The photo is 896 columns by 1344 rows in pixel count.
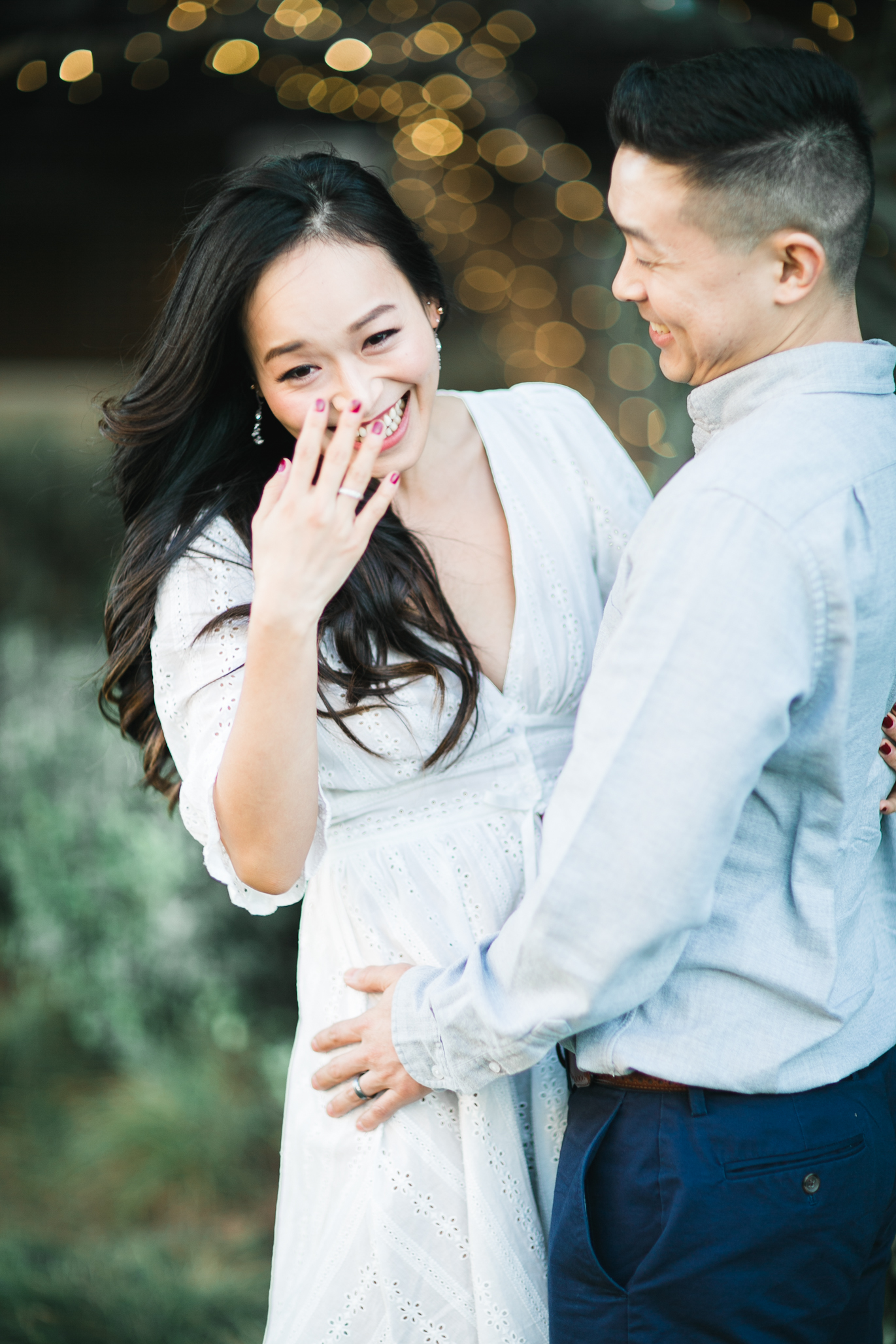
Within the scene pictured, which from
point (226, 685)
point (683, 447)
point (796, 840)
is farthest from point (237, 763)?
point (683, 447)

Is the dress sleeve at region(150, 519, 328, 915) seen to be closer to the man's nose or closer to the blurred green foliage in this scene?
the man's nose

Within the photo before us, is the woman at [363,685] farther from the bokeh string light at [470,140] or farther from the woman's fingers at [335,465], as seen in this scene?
the bokeh string light at [470,140]

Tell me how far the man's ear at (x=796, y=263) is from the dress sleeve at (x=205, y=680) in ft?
2.52

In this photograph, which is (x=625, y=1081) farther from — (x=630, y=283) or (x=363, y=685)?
(x=630, y=283)

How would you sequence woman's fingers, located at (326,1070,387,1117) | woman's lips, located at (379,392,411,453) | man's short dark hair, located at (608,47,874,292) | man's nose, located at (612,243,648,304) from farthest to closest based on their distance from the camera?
1. woman's lips, located at (379,392,411,453)
2. woman's fingers, located at (326,1070,387,1117)
3. man's nose, located at (612,243,648,304)
4. man's short dark hair, located at (608,47,874,292)

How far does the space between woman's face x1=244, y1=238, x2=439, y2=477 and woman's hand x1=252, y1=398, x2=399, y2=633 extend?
24cm

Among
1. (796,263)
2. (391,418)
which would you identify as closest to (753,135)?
(796,263)

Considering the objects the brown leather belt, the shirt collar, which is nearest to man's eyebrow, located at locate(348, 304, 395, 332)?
the shirt collar

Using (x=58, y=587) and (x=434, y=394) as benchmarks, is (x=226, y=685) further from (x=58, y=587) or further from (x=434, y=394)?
(x=58, y=587)

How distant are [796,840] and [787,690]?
0.76 ft

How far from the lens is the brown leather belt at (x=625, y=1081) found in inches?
44.4

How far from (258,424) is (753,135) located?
0.87 meters

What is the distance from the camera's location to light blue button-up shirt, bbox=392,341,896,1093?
917 mm

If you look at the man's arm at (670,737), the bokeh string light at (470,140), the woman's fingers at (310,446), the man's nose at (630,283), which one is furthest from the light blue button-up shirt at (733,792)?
the bokeh string light at (470,140)
